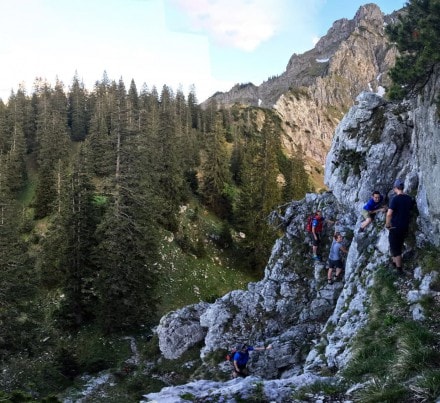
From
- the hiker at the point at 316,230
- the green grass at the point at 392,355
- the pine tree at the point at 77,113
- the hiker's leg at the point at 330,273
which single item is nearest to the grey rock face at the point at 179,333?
the hiker at the point at 316,230

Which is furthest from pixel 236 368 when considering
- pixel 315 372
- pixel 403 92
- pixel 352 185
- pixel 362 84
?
pixel 362 84

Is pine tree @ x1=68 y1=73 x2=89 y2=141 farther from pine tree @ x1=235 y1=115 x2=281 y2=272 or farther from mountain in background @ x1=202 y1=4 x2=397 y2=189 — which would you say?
pine tree @ x1=235 y1=115 x2=281 y2=272

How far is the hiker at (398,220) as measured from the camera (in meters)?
10.7

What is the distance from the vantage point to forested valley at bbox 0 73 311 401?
20938 millimetres

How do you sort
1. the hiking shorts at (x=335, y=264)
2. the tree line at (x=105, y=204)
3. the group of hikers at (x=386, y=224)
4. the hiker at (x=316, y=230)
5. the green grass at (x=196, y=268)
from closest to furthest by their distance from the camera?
the group of hikers at (x=386, y=224), the hiking shorts at (x=335, y=264), the hiker at (x=316, y=230), the tree line at (x=105, y=204), the green grass at (x=196, y=268)

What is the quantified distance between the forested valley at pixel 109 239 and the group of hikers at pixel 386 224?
1005 cm

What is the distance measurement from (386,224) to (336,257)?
4.46m

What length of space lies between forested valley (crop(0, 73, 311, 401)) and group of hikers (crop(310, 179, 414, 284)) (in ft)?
33.0

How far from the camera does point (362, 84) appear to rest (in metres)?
183

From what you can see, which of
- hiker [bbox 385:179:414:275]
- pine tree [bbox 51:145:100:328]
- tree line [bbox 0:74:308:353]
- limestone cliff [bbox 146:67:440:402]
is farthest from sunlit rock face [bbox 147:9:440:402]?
pine tree [bbox 51:145:100:328]

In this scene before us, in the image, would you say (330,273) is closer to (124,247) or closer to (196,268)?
(124,247)

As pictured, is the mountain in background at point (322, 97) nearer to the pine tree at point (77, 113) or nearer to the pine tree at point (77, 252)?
the pine tree at point (77, 113)

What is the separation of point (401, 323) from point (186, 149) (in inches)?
2116

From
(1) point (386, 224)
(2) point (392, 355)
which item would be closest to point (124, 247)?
(1) point (386, 224)
